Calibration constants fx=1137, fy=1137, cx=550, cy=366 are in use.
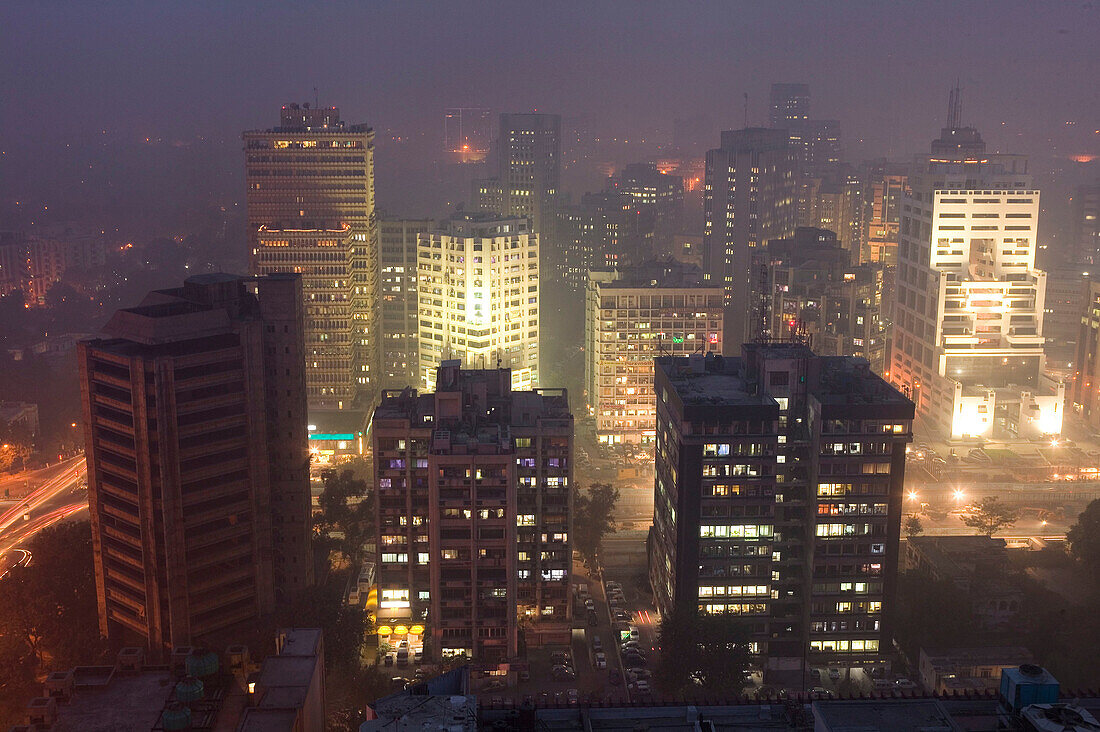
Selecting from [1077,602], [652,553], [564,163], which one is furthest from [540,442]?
[564,163]

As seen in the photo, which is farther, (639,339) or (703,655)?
(639,339)

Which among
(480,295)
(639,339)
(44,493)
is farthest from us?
(480,295)

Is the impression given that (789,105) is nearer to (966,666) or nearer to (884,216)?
(884,216)

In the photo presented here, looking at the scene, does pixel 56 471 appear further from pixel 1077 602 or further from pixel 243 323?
pixel 1077 602

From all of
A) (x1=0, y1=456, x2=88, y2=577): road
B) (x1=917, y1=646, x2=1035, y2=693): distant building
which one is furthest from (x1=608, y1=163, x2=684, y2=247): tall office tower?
(x1=917, y1=646, x2=1035, y2=693): distant building

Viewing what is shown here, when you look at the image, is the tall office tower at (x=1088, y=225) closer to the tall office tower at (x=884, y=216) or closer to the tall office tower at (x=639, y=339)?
the tall office tower at (x=884, y=216)

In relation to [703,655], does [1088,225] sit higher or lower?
higher

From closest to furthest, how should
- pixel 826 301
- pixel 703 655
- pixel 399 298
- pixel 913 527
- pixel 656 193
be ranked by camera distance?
pixel 703 655, pixel 913 527, pixel 826 301, pixel 399 298, pixel 656 193

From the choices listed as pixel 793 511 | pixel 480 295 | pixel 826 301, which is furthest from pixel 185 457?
pixel 826 301
